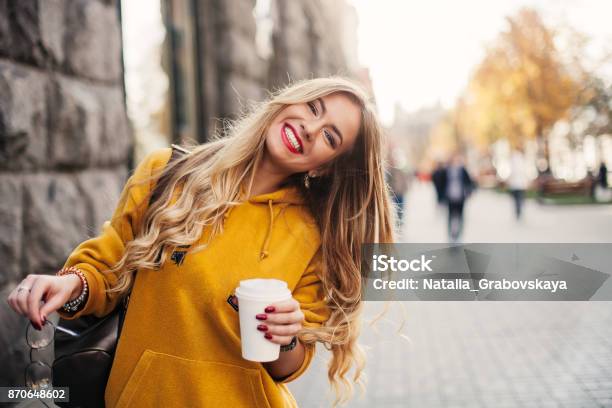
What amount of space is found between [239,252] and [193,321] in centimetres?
26

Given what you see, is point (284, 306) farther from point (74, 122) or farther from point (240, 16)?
point (240, 16)

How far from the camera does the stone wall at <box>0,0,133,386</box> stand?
2.71 meters

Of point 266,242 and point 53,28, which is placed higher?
point 53,28

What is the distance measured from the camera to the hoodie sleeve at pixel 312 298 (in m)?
1.95

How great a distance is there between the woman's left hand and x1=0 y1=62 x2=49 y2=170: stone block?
5.71ft

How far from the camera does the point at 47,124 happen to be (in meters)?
3.02

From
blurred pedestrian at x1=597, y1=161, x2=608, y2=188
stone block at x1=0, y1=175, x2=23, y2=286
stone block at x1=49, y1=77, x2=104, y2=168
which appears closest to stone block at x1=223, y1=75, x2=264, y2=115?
stone block at x1=49, y1=77, x2=104, y2=168

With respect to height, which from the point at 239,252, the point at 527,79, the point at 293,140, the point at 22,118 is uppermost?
the point at 527,79

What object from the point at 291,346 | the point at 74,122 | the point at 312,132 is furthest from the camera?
the point at 74,122

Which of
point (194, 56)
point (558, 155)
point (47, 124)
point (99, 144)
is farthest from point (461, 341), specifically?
point (558, 155)

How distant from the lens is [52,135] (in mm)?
3072

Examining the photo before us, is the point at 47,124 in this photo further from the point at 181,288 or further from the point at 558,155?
the point at 558,155

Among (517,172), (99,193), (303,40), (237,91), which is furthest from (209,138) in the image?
(517,172)

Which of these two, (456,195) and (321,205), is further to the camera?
(456,195)
